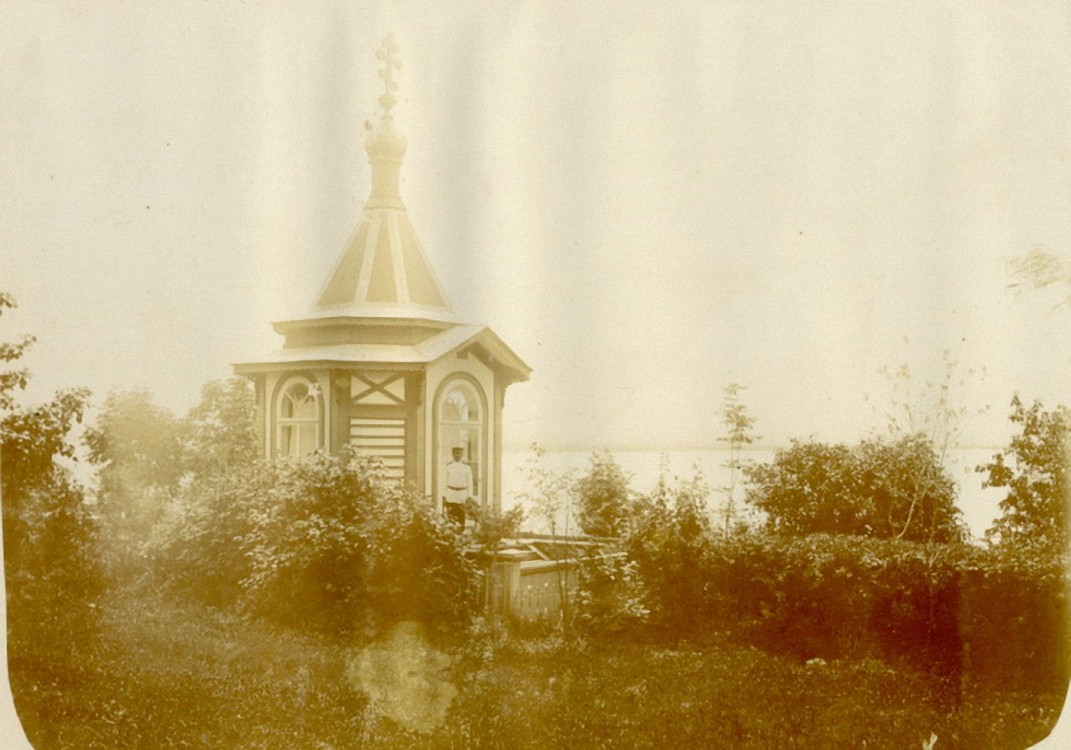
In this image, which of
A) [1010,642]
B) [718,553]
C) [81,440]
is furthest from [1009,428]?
[81,440]

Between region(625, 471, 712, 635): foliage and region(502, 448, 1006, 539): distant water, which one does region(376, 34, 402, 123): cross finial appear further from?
region(625, 471, 712, 635): foliage

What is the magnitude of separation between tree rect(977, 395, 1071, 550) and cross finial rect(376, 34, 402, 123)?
2128 millimetres

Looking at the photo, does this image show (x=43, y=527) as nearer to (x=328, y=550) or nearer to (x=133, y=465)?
(x=133, y=465)

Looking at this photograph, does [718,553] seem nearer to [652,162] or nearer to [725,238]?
[725,238]

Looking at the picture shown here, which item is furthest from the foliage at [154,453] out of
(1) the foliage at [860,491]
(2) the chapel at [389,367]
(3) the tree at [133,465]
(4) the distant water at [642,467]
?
(1) the foliage at [860,491]

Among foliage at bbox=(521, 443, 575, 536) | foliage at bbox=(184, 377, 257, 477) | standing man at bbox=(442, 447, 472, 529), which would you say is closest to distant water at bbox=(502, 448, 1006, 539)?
foliage at bbox=(521, 443, 575, 536)

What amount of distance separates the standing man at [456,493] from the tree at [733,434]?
29.8 inches

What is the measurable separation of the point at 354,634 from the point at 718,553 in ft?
3.64

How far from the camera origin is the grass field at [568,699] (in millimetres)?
3103

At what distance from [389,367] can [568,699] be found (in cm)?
111

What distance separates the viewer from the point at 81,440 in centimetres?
344

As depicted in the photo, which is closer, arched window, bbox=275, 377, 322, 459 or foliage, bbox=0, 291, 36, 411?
arched window, bbox=275, 377, 322, 459

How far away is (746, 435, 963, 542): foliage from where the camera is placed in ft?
10.2

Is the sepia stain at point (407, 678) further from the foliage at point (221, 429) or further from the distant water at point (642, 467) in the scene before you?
the foliage at point (221, 429)
